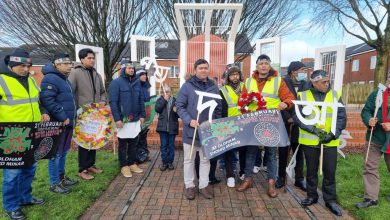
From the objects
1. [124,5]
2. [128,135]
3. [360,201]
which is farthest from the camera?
[124,5]

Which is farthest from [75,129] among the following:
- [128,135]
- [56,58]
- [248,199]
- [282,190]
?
[282,190]

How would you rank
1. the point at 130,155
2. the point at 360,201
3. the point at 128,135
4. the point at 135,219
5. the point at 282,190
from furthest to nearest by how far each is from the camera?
the point at 130,155
the point at 128,135
the point at 282,190
the point at 360,201
the point at 135,219

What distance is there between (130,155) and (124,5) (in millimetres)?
8442

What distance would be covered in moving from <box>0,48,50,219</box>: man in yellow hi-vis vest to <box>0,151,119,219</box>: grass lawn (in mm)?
265

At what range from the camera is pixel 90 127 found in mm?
5121

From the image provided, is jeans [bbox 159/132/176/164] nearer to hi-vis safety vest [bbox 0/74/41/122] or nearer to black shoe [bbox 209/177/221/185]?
A: black shoe [bbox 209/177/221/185]

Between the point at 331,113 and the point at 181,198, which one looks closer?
the point at 331,113

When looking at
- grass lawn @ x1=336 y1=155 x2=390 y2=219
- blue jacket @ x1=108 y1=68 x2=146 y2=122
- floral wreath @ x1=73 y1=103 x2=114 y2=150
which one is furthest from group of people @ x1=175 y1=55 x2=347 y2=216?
floral wreath @ x1=73 y1=103 x2=114 y2=150

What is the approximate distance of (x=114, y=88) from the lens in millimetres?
5094

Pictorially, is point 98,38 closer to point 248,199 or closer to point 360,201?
point 248,199

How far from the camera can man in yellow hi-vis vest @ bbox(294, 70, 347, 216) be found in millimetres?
3934

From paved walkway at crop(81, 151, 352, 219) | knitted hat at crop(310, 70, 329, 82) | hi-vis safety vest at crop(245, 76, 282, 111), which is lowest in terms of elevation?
paved walkway at crop(81, 151, 352, 219)

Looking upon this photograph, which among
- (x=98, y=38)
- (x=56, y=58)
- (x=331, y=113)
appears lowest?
(x=331, y=113)

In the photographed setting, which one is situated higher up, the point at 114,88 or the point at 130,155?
the point at 114,88
